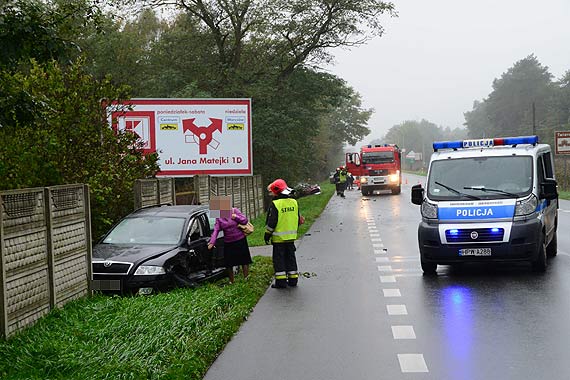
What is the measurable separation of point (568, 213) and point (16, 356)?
975 inches

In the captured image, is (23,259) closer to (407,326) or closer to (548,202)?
(407,326)

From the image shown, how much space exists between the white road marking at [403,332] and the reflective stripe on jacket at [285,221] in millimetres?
3846

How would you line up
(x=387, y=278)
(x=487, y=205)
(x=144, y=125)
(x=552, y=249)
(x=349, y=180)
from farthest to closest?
(x=349, y=180)
(x=144, y=125)
(x=552, y=249)
(x=387, y=278)
(x=487, y=205)

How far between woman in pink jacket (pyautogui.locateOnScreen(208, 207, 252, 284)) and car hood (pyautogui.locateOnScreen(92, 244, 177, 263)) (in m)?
0.84

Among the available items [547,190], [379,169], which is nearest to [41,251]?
[547,190]

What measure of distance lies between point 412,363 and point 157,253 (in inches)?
210

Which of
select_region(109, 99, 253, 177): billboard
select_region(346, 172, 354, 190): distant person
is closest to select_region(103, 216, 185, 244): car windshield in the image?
select_region(109, 99, 253, 177): billboard

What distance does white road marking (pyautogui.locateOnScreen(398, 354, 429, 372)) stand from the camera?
6.94 m

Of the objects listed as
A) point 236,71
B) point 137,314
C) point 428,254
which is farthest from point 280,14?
point 137,314

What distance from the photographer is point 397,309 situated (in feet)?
33.0

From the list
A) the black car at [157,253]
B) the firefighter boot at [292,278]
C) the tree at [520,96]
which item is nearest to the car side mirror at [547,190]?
the firefighter boot at [292,278]

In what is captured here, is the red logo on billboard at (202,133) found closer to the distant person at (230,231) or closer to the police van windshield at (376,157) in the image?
the distant person at (230,231)

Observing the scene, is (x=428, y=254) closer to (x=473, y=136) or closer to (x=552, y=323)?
(x=552, y=323)

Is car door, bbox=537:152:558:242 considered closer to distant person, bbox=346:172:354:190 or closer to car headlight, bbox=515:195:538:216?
car headlight, bbox=515:195:538:216
